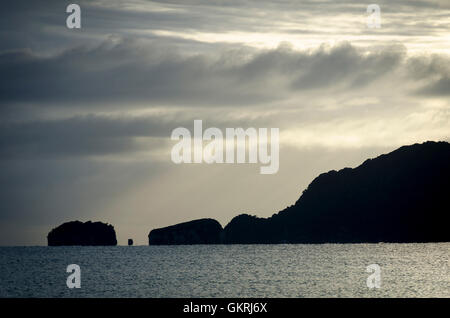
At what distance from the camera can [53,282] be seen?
11219 cm

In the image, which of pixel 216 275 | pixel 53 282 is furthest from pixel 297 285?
pixel 53 282

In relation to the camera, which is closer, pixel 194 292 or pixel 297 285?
pixel 194 292
